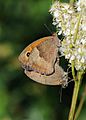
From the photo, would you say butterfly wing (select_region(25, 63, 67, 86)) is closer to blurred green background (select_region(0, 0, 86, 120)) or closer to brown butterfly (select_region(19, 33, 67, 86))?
brown butterfly (select_region(19, 33, 67, 86))

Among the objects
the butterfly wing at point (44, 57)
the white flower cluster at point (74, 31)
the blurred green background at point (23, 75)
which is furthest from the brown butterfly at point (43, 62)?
the blurred green background at point (23, 75)

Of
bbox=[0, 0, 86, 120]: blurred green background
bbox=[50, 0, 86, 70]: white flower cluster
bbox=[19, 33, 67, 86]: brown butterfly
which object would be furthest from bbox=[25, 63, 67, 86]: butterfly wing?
bbox=[0, 0, 86, 120]: blurred green background

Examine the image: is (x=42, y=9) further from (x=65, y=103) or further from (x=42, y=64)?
(x=42, y=64)

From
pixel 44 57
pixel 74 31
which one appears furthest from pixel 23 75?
pixel 74 31

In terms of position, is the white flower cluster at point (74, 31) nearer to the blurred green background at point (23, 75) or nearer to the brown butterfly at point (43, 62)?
the brown butterfly at point (43, 62)

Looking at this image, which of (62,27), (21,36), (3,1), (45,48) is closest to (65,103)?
(21,36)

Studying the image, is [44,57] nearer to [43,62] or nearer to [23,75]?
[43,62]
